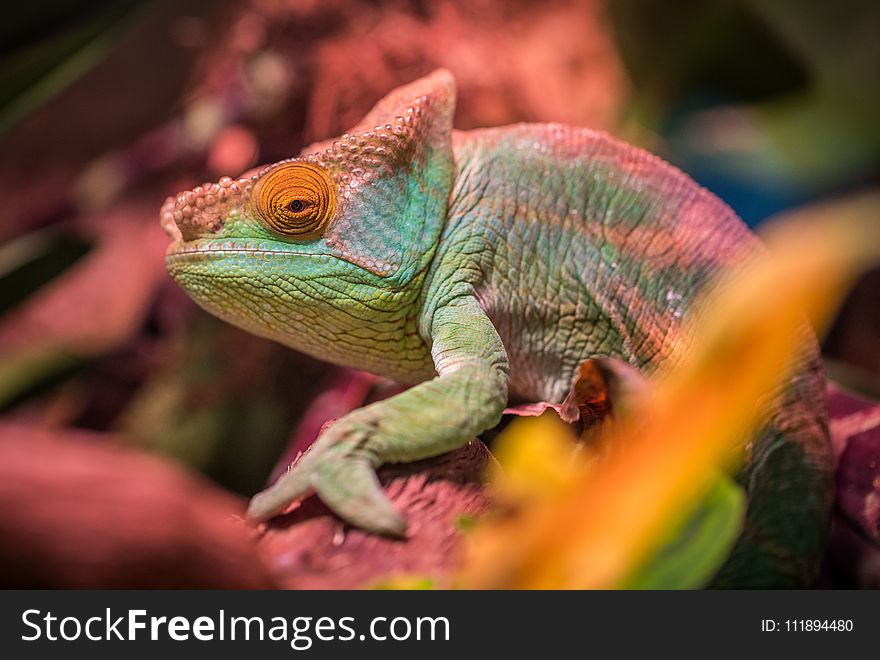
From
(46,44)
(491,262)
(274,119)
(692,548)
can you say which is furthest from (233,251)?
(274,119)

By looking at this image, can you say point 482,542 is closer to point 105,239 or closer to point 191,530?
point 191,530

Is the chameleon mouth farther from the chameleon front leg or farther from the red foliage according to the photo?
the red foliage

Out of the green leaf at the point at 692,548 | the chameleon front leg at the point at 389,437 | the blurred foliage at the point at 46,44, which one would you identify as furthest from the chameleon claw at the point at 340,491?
the blurred foliage at the point at 46,44

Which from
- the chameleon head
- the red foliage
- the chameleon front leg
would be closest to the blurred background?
the chameleon head

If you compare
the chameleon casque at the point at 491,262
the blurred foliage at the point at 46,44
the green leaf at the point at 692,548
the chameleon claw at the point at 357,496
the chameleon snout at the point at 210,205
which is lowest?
the green leaf at the point at 692,548

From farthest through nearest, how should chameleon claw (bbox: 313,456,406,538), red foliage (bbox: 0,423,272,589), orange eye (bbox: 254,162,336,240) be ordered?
1. orange eye (bbox: 254,162,336,240)
2. chameleon claw (bbox: 313,456,406,538)
3. red foliage (bbox: 0,423,272,589)

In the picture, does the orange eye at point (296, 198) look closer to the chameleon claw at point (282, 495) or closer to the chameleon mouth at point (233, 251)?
the chameleon mouth at point (233, 251)

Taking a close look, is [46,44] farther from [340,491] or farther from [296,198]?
[340,491]
